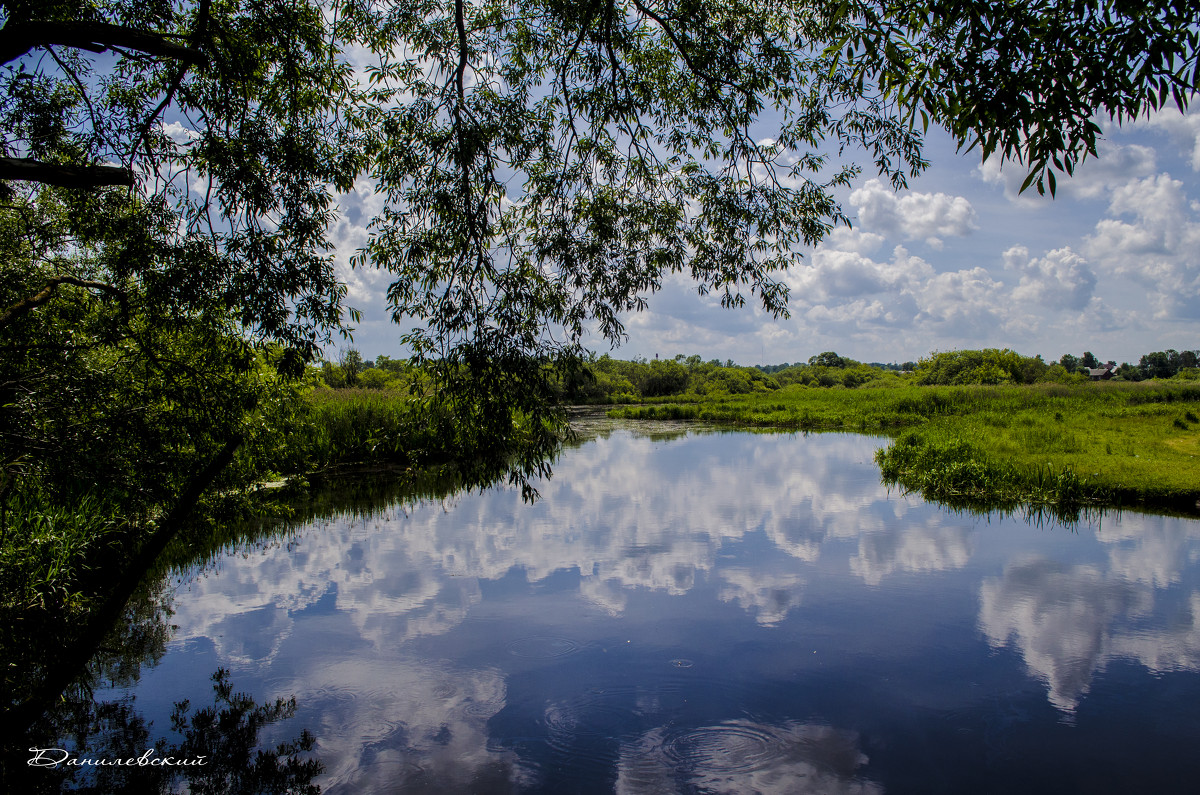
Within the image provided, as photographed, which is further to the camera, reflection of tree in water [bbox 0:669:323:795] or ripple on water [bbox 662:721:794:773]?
ripple on water [bbox 662:721:794:773]

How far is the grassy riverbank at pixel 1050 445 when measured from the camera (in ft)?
37.2

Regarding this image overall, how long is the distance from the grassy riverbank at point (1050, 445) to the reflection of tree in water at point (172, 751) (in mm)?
11822

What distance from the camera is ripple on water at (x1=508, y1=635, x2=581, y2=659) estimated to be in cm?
589

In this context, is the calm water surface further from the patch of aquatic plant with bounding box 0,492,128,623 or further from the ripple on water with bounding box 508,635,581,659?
the patch of aquatic plant with bounding box 0,492,128,623

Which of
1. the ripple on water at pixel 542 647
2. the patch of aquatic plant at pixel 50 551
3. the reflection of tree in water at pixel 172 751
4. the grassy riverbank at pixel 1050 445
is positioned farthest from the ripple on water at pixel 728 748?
the grassy riverbank at pixel 1050 445

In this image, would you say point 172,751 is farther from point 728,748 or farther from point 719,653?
point 719,653

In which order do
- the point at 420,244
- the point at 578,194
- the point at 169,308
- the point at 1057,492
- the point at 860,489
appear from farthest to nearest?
the point at 860,489 → the point at 1057,492 → the point at 578,194 → the point at 420,244 → the point at 169,308

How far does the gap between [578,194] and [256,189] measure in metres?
3.51

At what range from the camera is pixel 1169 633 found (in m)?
6.12

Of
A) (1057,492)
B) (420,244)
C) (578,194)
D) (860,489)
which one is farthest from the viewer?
(860,489)

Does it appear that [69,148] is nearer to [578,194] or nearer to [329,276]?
[329,276]

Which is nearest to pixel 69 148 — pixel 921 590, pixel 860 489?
pixel 921 590

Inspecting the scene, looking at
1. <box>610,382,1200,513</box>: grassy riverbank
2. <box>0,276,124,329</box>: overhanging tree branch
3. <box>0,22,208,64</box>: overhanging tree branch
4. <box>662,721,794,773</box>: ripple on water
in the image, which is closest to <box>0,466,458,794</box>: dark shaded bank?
<box>0,276,124,329</box>: overhanging tree branch

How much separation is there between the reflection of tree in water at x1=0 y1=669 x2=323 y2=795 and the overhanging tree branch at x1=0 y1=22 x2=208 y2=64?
166 inches
